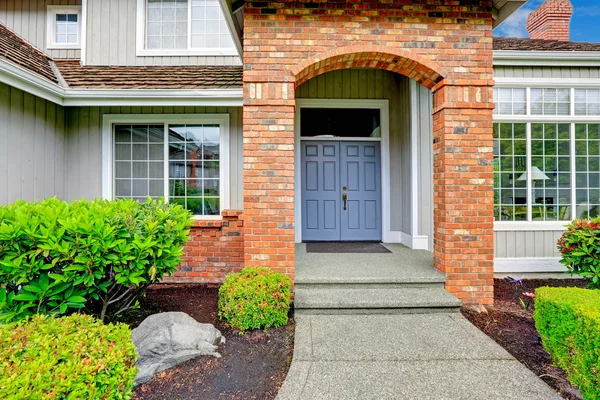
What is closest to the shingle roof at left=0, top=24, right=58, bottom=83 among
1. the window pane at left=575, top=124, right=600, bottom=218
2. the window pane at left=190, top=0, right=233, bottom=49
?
the window pane at left=190, top=0, right=233, bottom=49

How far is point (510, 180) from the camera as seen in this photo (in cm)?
537

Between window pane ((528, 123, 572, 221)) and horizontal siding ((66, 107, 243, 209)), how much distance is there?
4981 millimetres

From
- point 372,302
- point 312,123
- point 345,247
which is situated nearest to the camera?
point 372,302

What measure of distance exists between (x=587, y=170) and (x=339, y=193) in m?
4.21

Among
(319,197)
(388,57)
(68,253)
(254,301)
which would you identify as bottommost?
(254,301)

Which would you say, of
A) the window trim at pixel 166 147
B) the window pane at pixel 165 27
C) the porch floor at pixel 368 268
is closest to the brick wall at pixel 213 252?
the window trim at pixel 166 147

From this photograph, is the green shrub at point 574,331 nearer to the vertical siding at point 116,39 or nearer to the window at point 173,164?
the window at point 173,164

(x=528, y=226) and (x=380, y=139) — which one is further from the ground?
(x=380, y=139)

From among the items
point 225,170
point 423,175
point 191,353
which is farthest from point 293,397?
point 423,175

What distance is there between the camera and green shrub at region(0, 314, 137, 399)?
1492 mm

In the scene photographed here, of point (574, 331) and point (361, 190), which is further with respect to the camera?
point (361, 190)

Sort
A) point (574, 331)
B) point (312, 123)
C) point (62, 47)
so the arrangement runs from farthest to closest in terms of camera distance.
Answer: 1. point (312, 123)
2. point (62, 47)
3. point (574, 331)

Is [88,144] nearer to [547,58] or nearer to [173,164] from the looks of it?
[173,164]

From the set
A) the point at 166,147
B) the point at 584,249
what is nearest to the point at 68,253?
the point at 166,147
